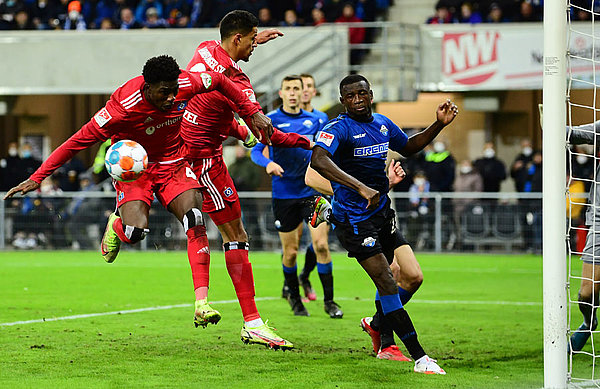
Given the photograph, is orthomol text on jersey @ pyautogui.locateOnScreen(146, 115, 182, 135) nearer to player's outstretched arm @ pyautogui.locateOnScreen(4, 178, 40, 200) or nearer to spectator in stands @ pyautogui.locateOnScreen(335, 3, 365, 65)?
player's outstretched arm @ pyautogui.locateOnScreen(4, 178, 40, 200)

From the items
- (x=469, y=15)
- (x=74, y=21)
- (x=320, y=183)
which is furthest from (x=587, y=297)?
(x=74, y=21)

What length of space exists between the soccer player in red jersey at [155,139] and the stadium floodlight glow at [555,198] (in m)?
2.36

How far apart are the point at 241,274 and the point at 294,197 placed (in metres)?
2.96

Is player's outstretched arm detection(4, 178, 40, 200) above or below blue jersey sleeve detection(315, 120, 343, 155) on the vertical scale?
below

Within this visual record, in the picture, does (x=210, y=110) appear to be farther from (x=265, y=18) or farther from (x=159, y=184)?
(x=265, y=18)

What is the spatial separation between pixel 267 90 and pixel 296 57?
1104 mm

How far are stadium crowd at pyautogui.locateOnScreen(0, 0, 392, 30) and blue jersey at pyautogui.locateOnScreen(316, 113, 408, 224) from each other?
53.2 ft

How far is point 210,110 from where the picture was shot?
8086mm

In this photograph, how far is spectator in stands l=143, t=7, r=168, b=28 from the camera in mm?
24031

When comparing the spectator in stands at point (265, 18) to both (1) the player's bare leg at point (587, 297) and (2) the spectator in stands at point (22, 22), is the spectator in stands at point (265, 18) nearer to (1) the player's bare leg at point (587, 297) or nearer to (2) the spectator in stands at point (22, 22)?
(2) the spectator in stands at point (22, 22)

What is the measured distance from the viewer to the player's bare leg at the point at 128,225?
757 centimetres

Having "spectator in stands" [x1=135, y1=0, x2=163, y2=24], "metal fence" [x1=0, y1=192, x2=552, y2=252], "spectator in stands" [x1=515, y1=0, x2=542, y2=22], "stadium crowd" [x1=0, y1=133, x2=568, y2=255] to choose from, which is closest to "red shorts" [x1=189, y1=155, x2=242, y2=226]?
"metal fence" [x1=0, y1=192, x2=552, y2=252]

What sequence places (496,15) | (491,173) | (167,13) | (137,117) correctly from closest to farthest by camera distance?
1. (137,117)
2. (491,173)
3. (496,15)
4. (167,13)

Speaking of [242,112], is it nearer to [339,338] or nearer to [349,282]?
[339,338]
